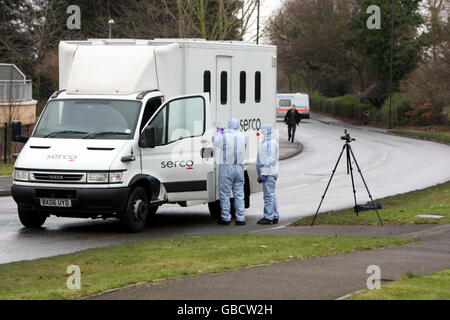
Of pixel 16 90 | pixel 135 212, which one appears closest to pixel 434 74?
pixel 16 90

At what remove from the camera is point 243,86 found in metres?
17.1

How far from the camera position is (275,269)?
1027 cm

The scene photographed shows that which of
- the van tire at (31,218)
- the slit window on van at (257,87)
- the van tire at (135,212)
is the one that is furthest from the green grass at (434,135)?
the van tire at (31,218)

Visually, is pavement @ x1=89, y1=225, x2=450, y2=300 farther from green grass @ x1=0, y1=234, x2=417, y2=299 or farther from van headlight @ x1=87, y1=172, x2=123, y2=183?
van headlight @ x1=87, y1=172, x2=123, y2=183

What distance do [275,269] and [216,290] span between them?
153cm

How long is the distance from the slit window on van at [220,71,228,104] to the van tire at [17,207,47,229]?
386 cm

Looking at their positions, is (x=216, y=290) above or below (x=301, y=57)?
below

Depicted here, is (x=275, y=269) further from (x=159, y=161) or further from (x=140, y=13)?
(x=140, y=13)

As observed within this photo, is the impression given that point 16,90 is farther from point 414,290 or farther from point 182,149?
point 414,290

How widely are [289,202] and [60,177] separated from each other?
7.07 metres

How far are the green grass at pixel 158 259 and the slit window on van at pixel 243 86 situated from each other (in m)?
3.76

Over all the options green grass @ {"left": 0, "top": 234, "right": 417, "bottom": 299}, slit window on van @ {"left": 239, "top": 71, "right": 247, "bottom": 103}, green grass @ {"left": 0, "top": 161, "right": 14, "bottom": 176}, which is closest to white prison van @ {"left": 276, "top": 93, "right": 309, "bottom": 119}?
green grass @ {"left": 0, "top": 161, "right": 14, "bottom": 176}

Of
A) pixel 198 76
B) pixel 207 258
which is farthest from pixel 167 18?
pixel 207 258

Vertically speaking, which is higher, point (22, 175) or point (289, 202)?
point (22, 175)
